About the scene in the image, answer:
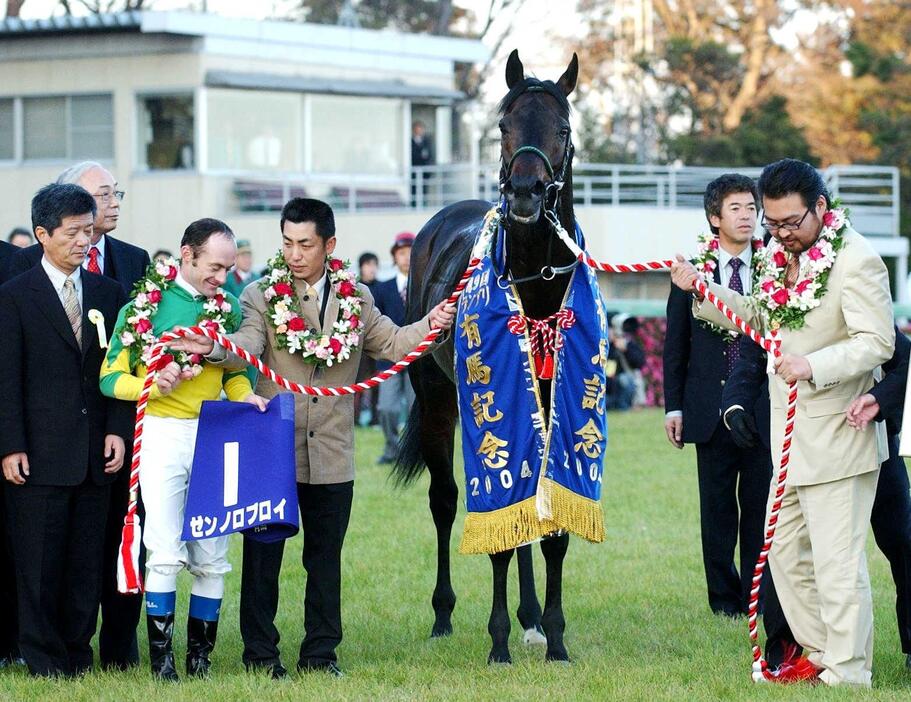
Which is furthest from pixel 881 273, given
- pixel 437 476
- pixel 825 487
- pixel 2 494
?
pixel 2 494

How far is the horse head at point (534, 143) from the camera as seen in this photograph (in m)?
5.86

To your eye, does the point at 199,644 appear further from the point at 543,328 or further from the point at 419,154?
the point at 419,154

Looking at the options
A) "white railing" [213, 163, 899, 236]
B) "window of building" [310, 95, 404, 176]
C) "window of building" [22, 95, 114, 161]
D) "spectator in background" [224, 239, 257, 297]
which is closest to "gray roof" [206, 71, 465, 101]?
"window of building" [310, 95, 404, 176]

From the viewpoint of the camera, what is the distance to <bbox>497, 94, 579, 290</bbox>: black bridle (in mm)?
6055

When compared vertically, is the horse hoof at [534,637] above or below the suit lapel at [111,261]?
below

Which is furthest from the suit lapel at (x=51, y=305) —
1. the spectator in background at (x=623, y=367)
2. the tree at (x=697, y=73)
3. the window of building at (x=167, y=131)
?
the tree at (x=697, y=73)

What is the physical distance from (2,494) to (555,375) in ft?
8.34

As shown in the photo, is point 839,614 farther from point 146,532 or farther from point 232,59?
point 232,59

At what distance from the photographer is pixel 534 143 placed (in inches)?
241

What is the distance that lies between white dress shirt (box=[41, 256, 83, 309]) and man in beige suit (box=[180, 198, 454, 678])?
28.1 inches

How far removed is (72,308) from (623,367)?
14100 mm

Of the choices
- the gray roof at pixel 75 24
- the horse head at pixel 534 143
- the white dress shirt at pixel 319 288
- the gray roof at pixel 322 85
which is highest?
the gray roof at pixel 75 24

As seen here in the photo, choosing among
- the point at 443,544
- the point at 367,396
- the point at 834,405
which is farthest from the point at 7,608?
the point at 367,396

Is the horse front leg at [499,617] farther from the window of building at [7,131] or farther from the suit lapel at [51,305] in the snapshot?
the window of building at [7,131]
